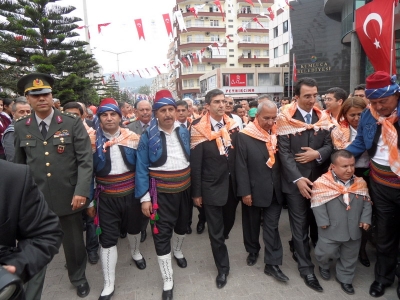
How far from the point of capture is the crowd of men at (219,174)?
2607 millimetres

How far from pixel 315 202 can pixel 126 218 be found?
1854mm

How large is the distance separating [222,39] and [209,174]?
46619mm

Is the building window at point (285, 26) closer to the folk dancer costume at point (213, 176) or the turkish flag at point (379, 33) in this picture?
the turkish flag at point (379, 33)

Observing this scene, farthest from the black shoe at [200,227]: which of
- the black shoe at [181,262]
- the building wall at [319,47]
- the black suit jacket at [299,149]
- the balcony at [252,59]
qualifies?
the balcony at [252,59]

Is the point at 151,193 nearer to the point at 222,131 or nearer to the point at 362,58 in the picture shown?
the point at 222,131

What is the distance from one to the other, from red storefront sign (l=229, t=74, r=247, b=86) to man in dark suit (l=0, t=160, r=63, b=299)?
33681 mm

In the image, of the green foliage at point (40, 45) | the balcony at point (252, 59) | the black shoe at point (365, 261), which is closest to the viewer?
the black shoe at point (365, 261)

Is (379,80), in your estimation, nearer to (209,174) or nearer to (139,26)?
(209,174)

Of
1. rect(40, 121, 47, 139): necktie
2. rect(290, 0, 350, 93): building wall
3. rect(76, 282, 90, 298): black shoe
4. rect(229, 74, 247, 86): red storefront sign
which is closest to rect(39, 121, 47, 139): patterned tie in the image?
rect(40, 121, 47, 139): necktie

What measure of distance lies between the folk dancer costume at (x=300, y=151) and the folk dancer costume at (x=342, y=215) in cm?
17

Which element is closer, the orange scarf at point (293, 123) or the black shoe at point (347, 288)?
the black shoe at point (347, 288)

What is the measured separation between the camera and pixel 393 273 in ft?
8.97

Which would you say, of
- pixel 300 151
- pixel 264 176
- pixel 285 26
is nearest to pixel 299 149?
pixel 300 151

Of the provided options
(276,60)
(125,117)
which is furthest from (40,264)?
(276,60)
